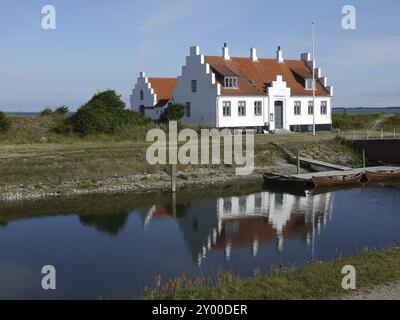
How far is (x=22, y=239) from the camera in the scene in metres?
21.1

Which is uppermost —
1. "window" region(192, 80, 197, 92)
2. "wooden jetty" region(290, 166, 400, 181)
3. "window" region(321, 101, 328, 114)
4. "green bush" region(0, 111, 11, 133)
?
"window" region(192, 80, 197, 92)

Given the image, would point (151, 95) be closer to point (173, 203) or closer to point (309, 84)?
point (309, 84)

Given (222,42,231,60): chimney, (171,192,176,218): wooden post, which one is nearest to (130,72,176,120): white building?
(222,42,231,60): chimney

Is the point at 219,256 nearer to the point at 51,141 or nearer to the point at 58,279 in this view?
the point at 58,279

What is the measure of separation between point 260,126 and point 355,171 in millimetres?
14192

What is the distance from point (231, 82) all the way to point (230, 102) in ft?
6.53

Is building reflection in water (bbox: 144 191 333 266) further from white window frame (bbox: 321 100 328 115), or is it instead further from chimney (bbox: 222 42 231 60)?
white window frame (bbox: 321 100 328 115)

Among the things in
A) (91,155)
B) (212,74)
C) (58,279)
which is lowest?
(58,279)

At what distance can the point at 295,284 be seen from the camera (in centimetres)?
1151

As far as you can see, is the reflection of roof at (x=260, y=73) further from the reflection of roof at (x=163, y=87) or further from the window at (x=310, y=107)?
the reflection of roof at (x=163, y=87)

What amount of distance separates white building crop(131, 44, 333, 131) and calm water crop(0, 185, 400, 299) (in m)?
17.1

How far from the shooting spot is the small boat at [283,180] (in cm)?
3434

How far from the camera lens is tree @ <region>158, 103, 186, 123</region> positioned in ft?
156

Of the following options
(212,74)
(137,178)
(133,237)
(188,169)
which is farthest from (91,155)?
(212,74)
